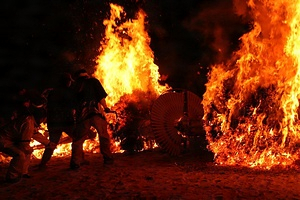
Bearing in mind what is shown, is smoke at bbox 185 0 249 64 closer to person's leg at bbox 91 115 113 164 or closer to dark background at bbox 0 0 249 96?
dark background at bbox 0 0 249 96

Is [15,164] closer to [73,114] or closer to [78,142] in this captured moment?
[78,142]

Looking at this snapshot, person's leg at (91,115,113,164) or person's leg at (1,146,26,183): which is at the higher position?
person's leg at (91,115,113,164)

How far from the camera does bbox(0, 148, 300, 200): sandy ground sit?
5.64m

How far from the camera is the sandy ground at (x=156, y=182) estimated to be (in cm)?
564

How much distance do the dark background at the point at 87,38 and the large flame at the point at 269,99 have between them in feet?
21.1

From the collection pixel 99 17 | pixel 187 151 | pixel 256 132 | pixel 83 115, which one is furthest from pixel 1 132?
pixel 99 17

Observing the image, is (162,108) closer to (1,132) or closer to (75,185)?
(75,185)

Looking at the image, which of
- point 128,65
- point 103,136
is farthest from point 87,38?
point 103,136

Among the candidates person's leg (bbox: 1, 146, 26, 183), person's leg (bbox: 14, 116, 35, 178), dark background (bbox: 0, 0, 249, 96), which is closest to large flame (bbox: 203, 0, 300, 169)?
person's leg (bbox: 14, 116, 35, 178)

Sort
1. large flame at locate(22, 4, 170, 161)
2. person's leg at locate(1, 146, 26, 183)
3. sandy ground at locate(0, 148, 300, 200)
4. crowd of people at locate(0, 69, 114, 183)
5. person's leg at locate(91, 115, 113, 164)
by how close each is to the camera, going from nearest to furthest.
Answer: sandy ground at locate(0, 148, 300, 200), person's leg at locate(1, 146, 26, 183), crowd of people at locate(0, 69, 114, 183), person's leg at locate(91, 115, 113, 164), large flame at locate(22, 4, 170, 161)

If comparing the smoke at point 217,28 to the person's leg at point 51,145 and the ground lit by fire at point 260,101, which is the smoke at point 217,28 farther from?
the person's leg at point 51,145

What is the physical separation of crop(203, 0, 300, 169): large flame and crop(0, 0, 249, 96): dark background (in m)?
6.42

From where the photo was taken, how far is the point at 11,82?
17.1m

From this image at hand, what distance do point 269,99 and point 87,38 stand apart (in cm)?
1030
